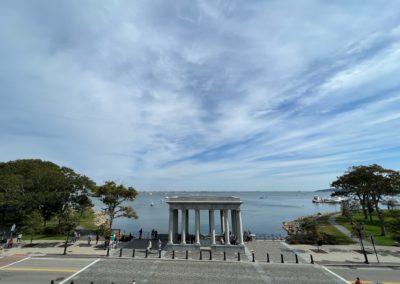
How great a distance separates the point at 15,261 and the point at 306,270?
112 ft

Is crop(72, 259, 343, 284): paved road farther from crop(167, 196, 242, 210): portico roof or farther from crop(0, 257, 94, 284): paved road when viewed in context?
crop(167, 196, 242, 210): portico roof

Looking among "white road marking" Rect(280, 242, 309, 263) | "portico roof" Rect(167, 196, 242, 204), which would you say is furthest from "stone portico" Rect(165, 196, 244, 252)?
"white road marking" Rect(280, 242, 309, 263)

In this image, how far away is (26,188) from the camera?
55.2 m

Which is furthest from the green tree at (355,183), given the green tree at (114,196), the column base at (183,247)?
the green tree at (114,196)

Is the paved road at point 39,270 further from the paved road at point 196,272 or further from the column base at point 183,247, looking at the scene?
the column base at point 183,247

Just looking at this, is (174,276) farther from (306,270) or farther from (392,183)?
(392,183)

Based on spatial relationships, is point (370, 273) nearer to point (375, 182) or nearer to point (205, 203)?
point (205, 203)

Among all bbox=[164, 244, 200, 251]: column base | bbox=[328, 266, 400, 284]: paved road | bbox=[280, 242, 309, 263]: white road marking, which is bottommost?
bbox=[328, 266, 400, 284]: paved road

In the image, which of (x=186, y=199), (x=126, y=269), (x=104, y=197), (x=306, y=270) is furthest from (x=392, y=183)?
(x=104, y=197)

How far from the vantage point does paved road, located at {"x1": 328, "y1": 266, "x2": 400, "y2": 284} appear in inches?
999

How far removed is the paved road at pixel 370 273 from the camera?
2537 centimetres

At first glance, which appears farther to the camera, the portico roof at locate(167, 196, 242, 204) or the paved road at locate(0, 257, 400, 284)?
the portico roof at locate(167, 196, 242, 204)

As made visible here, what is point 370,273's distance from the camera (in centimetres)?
2769

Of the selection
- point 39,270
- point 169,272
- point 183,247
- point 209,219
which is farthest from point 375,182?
point 39,270
